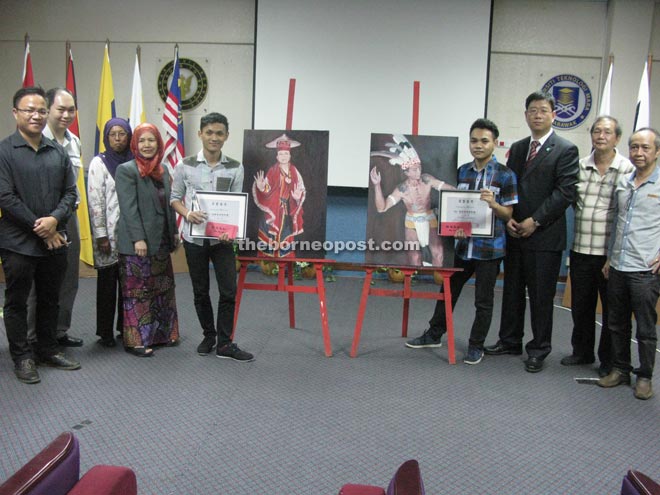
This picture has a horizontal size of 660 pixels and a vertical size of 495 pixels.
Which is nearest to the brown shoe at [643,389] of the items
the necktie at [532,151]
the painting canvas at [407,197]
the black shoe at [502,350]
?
the black shoe at [502,350]

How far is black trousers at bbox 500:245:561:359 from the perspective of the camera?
3.38 metres

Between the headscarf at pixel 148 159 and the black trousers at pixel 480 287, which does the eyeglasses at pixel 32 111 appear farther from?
the black trousers at pixel 480 287

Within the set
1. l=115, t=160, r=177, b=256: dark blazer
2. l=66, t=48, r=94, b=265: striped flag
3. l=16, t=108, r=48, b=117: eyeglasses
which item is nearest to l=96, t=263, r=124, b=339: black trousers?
l=115, t=160, r=177, b=256: dark blazer

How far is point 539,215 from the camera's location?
3.25 meters

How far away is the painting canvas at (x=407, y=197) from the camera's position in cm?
351

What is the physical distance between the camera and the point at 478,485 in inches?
86.1

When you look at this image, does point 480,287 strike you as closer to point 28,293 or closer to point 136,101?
point 28,293

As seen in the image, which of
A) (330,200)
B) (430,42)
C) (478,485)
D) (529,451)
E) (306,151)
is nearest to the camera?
(478,485)

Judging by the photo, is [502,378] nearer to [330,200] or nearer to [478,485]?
[478,485]

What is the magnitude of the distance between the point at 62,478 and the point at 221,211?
2404 mm

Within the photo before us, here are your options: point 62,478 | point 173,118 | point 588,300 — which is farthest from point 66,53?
point 62,478

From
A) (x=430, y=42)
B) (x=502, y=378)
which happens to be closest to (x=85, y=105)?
(x=430, y=42)

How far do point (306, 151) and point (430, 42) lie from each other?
2.67 m

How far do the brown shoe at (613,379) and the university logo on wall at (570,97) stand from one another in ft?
10.6
